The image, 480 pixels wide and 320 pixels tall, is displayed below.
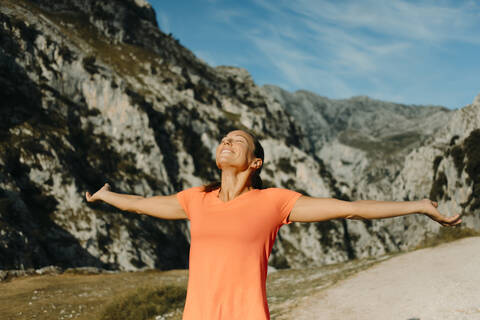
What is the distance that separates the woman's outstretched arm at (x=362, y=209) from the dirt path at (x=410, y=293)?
5993 millimetres

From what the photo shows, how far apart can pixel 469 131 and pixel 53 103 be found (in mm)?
59011

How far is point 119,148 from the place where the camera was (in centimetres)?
5419

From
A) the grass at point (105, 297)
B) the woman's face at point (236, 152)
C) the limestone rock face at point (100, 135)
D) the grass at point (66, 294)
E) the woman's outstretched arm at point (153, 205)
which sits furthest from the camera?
the limestone rock face at point (100, 135)

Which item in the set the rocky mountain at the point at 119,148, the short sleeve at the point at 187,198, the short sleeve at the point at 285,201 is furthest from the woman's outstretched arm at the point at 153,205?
the rocky mountain at the point at 119,148

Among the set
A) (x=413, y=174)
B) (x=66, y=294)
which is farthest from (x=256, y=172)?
(x=413, y=174)

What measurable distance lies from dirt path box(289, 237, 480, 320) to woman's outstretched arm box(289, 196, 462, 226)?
599cm

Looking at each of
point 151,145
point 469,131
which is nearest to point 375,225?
point 469,131

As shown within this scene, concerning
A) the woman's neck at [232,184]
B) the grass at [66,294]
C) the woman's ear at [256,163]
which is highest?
the woman's ear at [256,163]

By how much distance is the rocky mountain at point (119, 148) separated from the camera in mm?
38562

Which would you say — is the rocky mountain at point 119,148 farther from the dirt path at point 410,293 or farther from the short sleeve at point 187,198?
the short sleeve at point 187,198

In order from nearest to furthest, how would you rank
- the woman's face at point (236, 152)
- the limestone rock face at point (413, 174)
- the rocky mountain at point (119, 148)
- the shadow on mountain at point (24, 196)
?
the woman's face at point (236, 152) < the shadow on mountain at point (24, 196) < the rocky mountain at point (119, 148) < the limestone rock face at point (413, 174)

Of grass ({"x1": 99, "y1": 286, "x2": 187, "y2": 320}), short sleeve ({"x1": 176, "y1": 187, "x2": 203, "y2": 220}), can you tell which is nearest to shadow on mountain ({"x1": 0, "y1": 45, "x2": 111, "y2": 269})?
grass ({"x1": 99, "y1": 286, "x2": 187, "y2": 320})

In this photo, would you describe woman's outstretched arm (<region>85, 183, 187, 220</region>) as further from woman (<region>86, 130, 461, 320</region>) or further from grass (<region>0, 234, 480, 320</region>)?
grass (<region>0, 234, 480, 320</region>)

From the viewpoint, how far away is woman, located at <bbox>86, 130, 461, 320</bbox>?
2.52 m
